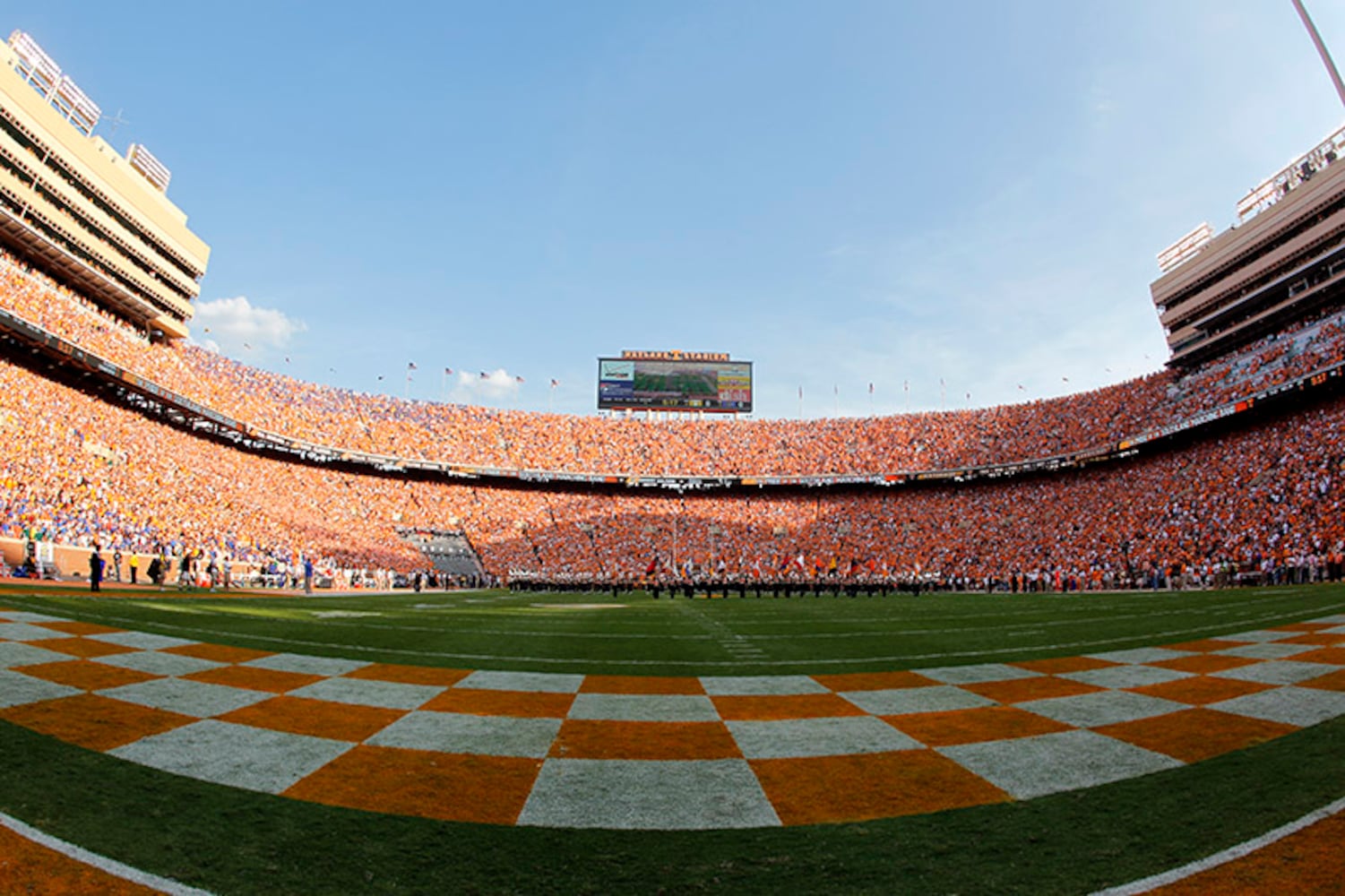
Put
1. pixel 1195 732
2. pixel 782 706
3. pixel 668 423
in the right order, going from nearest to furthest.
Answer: pixel 1195 732 → pixel 782 706 → pixel 668 423

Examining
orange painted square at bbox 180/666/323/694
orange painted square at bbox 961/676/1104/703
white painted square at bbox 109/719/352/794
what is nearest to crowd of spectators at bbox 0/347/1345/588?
orange painted square at bbox 180/666/323/694

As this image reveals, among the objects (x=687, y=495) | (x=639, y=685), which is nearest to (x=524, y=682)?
(x=639, y=685)

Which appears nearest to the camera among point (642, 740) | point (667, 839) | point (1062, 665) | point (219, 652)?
point (667, 839)

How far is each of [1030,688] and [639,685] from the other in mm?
4324

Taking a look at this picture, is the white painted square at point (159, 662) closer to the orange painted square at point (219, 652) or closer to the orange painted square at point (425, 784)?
the orange painted square at point (219, 652)

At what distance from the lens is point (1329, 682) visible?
649cm

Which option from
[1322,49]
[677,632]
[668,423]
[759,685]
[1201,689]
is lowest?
[677,632]

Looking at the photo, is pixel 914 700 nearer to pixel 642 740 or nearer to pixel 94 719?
pixel 642 740

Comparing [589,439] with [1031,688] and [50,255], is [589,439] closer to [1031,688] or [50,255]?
[50,255]

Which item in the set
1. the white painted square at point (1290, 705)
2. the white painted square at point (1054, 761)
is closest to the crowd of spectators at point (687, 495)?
the white painted square at point (1290, 705)

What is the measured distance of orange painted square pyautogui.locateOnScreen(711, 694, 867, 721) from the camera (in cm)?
608

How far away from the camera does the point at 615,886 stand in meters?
2.91

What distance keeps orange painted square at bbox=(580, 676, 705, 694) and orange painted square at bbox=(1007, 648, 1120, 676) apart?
441 cm

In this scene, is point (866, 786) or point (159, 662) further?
point (159, 662)
